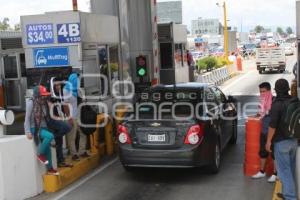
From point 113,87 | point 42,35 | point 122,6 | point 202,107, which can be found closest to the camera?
point 202,107

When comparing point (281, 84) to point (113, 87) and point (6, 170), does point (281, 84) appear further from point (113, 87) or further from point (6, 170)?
point (113, 87)

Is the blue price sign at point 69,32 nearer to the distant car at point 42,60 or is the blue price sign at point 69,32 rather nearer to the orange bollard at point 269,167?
the distant car at point 42,60

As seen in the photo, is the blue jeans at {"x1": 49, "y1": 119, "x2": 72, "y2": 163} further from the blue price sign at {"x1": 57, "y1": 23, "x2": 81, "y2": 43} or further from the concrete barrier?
the blue price sign at {"x1": 57, "y1": 23, "x2": 81, "y2": 43}

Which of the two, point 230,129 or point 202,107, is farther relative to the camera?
point 230,129

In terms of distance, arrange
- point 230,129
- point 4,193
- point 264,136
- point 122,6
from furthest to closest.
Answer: point 122,6, point 230,129, point 264,136, point 4,193

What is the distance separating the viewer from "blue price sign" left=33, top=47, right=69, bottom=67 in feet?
38.6

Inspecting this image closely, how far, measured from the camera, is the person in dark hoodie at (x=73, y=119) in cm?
981

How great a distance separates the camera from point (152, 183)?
8922 millimetres

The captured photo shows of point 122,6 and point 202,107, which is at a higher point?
point 122,6

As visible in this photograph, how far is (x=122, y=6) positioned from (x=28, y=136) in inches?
324

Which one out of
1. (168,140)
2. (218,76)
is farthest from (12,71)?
(218,76)

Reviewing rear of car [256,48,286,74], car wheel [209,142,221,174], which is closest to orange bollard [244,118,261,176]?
car wheel [209,142,221,174]

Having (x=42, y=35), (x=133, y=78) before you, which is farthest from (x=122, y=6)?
(x=42, y=35)

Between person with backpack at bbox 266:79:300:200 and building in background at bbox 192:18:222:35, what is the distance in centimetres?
13870
